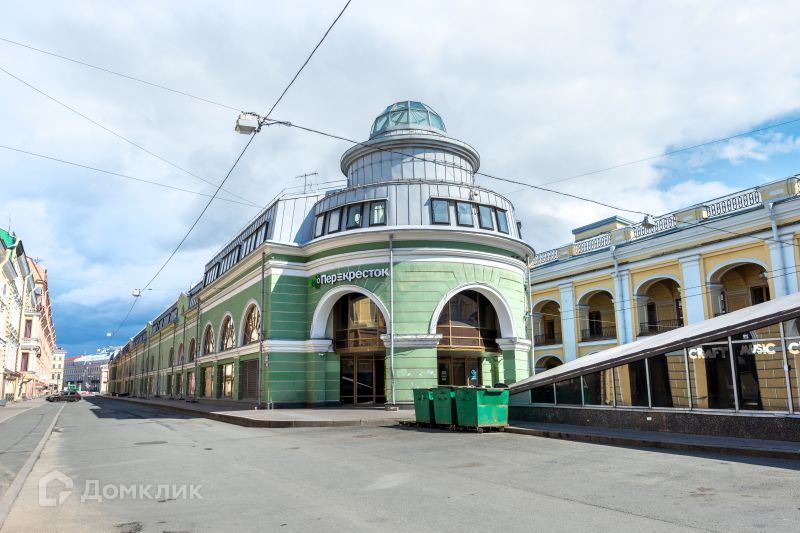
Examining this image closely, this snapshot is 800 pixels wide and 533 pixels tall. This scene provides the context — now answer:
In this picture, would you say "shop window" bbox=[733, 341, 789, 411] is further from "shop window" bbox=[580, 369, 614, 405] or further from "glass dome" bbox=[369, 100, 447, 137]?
"glass dome" bbox=[369, 100, 447, 137]

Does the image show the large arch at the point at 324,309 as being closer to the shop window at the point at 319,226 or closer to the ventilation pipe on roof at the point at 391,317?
the ventilation pipe on roof at the point at 391,317

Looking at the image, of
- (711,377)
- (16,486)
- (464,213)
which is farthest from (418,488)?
(464,213)

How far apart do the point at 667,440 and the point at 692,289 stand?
20363 mm

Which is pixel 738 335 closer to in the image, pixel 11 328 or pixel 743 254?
pixel 743 254

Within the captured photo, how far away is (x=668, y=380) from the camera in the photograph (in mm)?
13859

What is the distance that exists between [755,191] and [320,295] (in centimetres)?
2048

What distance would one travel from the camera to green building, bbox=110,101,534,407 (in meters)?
23.8

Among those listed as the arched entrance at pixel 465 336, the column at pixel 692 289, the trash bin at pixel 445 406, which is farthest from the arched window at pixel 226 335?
the column at pixel 692 289

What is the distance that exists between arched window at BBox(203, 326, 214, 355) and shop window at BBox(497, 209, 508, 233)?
2071 cm

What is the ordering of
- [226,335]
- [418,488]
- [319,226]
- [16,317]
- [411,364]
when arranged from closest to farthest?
1. [418,488]
2. [411,364]
3. [319,226]
4. [226,335]
5. [16,317]

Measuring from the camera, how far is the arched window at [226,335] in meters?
33.2

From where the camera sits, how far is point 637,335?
1329 inches

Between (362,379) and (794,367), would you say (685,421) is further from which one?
(362,379)

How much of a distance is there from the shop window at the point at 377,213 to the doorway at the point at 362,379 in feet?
19.7
